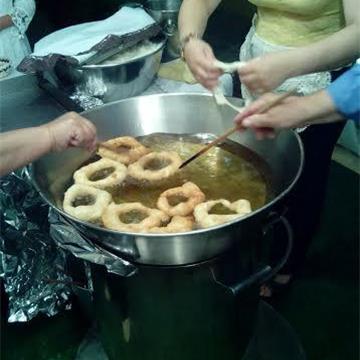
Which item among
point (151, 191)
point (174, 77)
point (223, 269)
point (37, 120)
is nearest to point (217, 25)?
point (174, 77)

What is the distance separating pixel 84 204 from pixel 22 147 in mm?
254

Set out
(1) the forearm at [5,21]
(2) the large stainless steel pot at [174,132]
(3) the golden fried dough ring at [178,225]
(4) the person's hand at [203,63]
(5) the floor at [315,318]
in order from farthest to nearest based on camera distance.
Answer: (1) the forearm at [5,21]
(5) the floor at [315,318]
(4) the person's hand at [203,63]
(3) the golden fried dough ring at [178,225]
(2) the large stainless steel pot at [174,132]

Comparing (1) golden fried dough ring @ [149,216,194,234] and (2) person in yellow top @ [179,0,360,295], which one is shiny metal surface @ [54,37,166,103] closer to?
(2) person in yellow top @ [179,0,360,295]

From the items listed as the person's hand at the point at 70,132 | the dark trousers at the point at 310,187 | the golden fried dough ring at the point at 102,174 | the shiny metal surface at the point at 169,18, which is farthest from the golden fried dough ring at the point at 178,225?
the shiny metal surface at the point at 169,18

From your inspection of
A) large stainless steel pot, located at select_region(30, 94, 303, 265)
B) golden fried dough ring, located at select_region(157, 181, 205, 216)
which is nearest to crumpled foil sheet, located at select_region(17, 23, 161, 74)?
large stainless steel pot, located at select_region(30, 94, 303, 265)

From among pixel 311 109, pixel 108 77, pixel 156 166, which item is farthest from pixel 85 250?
pixel 108 77

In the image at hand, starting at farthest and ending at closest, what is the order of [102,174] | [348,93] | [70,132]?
[102,174]
[70,132]
[348,93]

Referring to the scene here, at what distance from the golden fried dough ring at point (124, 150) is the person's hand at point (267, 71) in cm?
44

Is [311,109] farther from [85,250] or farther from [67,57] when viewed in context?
[67,57]

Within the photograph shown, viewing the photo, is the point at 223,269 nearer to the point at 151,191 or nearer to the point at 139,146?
the point at 151,191

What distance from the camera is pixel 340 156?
3.36 meters

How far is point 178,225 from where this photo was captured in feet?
4.63

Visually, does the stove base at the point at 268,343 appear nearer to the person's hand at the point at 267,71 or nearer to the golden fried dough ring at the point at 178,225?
the golden fried dough ring at the point at 178,225

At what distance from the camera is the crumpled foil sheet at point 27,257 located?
6.59 ft
